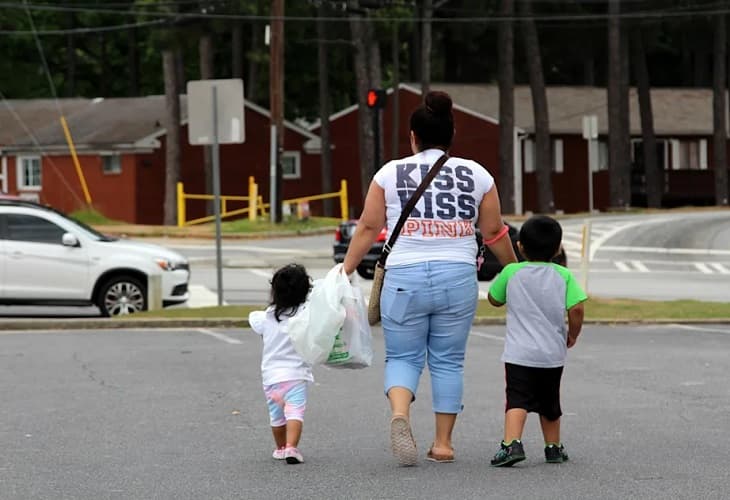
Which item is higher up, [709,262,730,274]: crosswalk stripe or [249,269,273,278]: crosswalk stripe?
[249,269,273,278]: crosswalk stripe

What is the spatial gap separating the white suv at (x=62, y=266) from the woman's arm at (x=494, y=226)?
1211cm

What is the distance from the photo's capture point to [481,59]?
7800cm

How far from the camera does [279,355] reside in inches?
352

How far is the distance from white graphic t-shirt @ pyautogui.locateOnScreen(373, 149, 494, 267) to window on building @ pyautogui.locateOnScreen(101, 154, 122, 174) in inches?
1887

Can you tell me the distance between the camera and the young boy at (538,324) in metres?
8.57

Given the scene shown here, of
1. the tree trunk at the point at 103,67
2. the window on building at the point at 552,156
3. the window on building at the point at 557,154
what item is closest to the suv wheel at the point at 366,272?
the window on building at the point at 552,156

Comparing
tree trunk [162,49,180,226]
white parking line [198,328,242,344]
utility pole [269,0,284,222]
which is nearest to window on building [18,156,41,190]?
tree trunk [162,49,180,226]

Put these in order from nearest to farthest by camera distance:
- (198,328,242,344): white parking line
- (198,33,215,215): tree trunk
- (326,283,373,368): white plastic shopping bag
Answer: (326,283,373,368): white plastic shopping bag → (198,328,242,344): white parking line → (198,33,215,215): tree trunk

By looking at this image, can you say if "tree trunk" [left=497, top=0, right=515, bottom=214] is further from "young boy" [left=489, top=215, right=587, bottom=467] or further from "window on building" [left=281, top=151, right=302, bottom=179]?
"young boy" [left=489, top=215, right=587, bottom=467]

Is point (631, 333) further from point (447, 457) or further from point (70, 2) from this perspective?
point (70, 2)

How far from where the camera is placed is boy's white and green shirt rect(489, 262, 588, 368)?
28.1 ft

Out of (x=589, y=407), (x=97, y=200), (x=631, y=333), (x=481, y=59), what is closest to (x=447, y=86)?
(x=481, y=59)

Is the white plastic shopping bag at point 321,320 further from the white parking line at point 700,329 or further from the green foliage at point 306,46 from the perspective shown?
the green foliage at point 306,46

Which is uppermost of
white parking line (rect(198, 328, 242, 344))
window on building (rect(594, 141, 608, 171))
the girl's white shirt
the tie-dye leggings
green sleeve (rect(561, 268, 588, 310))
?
window on building (rect(594, 141, 608, 171))
